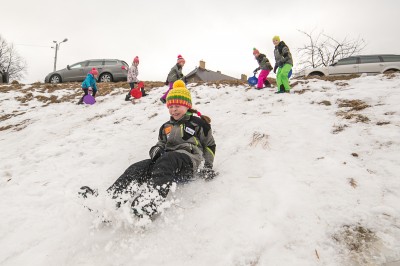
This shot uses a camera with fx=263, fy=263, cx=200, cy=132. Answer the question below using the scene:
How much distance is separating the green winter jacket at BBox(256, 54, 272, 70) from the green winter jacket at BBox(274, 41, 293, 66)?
360mm

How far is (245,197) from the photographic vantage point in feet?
8.76

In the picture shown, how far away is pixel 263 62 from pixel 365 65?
25.5ft

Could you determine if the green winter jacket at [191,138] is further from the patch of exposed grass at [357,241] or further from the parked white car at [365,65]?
the parked white car at [365,65]

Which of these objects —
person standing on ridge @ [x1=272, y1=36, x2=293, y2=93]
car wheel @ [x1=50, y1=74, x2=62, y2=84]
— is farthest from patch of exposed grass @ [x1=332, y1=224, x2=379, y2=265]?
car wheel @ [x1=50, y1=74, x2=62, y2=84]

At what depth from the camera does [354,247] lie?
1.86 metres

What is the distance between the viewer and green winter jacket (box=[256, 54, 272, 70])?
766 centimetres

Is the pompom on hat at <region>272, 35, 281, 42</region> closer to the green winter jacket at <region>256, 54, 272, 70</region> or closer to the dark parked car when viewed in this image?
the green winter jacket at <region>256, 54, 272, 70</region>

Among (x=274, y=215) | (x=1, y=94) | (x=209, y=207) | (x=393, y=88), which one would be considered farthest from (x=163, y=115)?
(x=1, y=94)

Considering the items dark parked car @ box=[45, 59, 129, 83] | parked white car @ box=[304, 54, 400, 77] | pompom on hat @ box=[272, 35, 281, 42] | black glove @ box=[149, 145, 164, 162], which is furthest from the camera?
dark parked car @ box=[45, 59, 129, 83]

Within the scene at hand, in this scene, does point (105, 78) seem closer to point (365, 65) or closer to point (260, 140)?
point (260, 140)

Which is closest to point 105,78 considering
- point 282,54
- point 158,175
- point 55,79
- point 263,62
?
point 55,79

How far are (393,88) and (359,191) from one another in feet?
13.4

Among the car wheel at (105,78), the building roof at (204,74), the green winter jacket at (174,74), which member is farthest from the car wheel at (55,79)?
the building roof at (204,74)

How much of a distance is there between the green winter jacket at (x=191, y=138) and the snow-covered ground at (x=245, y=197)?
13.1 inches
